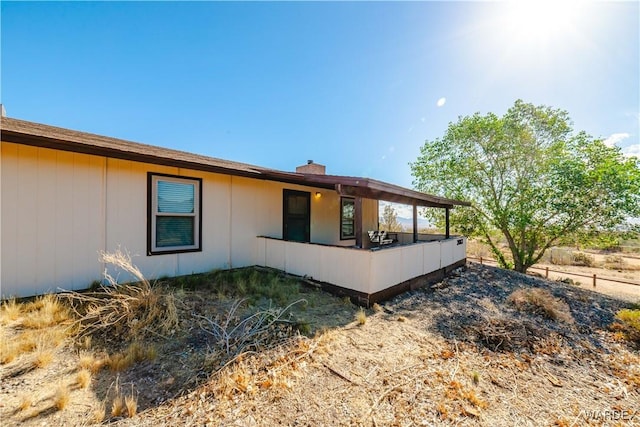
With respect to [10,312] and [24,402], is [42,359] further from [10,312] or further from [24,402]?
[10,312]

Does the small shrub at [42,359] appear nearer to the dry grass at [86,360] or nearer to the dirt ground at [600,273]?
the dry grass at [86,360]

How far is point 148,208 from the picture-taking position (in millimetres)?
A: 4902

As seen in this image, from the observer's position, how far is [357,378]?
8.68 ft

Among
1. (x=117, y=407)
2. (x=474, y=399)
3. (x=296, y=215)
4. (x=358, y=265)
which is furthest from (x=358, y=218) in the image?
(x=117, y=407)

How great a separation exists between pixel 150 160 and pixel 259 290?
10.0 ft

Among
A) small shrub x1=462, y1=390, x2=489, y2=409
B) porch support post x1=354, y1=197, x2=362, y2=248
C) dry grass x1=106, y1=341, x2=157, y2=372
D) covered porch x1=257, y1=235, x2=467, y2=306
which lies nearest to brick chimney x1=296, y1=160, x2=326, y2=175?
covered porch x1=257, y1=235, x2=467, y2=306

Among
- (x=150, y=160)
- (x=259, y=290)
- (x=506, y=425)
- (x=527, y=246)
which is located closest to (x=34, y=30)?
(x=150, y=160)

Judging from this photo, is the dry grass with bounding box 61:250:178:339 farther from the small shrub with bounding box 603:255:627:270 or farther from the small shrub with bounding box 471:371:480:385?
the small shrub with bounding box 603:255:627:270

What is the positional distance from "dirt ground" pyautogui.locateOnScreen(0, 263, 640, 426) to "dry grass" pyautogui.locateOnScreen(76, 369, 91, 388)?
0.03 meters

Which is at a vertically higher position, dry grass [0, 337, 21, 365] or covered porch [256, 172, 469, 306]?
covered porch [256, 172, 469, 306]

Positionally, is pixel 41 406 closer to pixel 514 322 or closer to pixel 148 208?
pixel 148 208

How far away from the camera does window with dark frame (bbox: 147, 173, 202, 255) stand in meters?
4.97

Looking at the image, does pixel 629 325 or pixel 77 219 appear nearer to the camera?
pixel 77 219

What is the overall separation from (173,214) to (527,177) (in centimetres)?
1295
